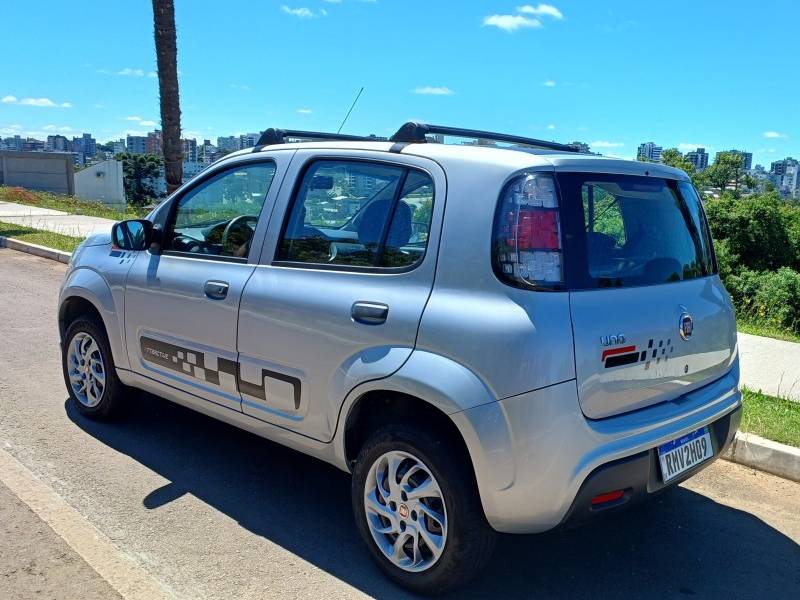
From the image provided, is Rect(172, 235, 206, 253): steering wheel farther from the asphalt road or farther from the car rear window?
the car rear window

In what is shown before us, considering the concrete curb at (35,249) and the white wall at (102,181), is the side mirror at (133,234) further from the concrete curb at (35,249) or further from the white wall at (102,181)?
the white wall at (102,181)

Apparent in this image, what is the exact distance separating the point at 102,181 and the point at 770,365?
6142 centimetres

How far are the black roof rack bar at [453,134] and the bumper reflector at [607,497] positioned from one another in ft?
5.58

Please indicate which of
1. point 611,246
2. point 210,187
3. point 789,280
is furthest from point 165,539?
point 789,280

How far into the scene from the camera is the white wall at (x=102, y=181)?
5953 centimetres

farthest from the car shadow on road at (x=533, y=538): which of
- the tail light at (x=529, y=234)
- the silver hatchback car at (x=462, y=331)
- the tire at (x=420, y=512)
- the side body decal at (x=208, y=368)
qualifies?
the tail light at (x=529, y=234)

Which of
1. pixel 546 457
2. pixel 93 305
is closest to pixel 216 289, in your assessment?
pixel 93 305

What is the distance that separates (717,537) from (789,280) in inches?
553

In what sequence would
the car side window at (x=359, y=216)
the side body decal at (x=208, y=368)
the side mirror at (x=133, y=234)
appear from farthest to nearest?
the side mirror at (x=133, y=234) < the side body decal at (x=208, y=368) < the car side window at (x=359, y=216)

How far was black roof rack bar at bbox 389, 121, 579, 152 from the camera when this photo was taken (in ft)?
11.1

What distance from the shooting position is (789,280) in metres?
15.8

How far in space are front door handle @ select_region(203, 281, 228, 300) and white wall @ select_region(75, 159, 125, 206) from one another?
60293 millimetres

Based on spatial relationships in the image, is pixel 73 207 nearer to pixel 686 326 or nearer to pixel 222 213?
pixel 222 213

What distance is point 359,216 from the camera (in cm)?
342
